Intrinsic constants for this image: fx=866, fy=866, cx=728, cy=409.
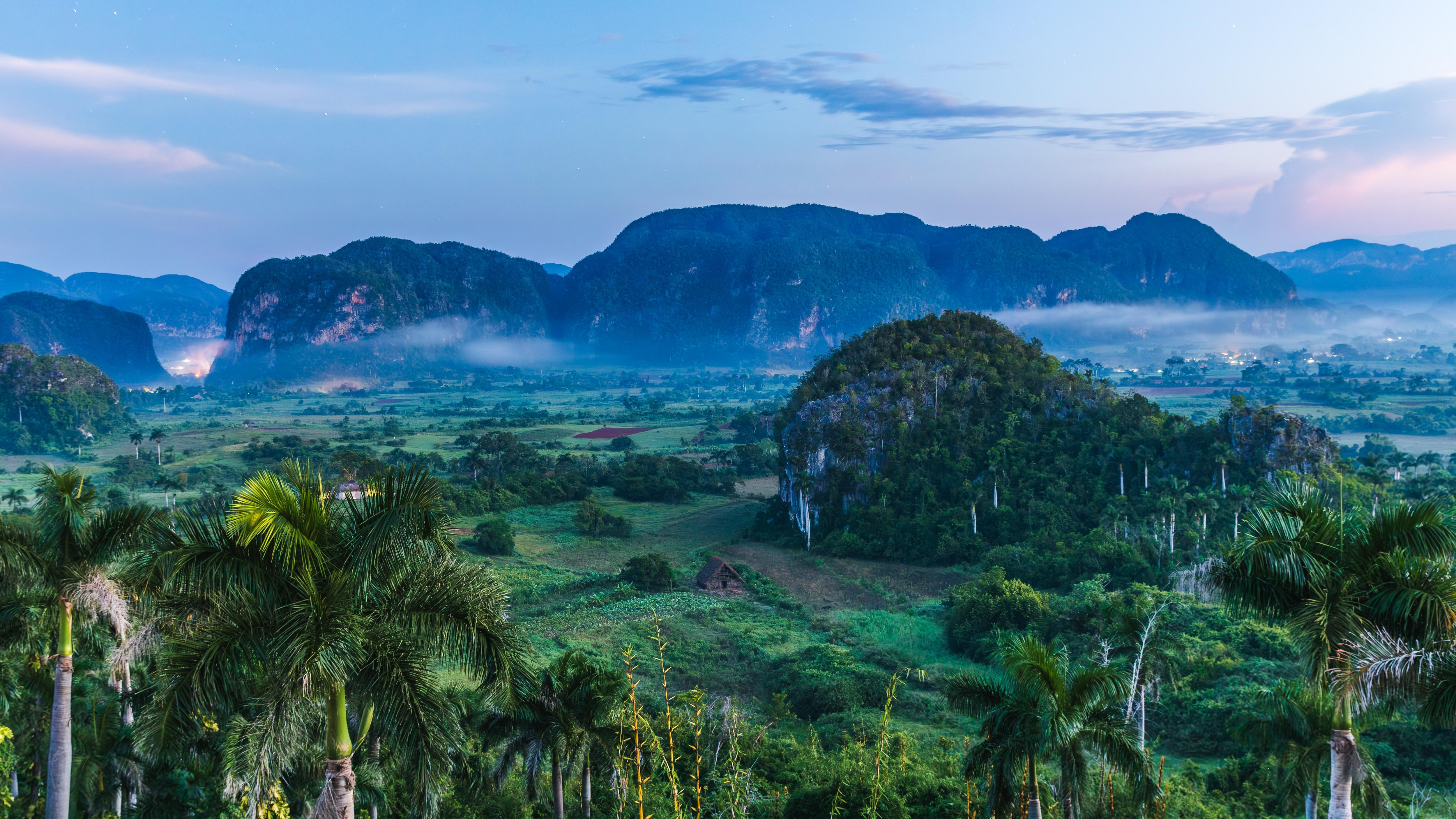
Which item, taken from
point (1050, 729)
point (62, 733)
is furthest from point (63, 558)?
point (1050, 729)

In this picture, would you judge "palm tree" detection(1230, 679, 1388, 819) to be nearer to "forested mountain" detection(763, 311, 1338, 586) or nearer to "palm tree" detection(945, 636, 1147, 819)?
"palm tree" detection(945, 636, 1147, 819)

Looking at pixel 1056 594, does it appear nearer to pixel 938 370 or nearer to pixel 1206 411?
pixel 938 370

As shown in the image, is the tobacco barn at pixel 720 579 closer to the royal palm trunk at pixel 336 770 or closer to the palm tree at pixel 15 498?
the royal palm trunk at pixel 336 770

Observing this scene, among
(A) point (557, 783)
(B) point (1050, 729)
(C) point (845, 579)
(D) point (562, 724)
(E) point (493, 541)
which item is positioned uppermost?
(B) point (1050, 729)

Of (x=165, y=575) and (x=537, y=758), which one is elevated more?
(x=165, y=575)

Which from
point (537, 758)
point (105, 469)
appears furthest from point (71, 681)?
point (105, 469)

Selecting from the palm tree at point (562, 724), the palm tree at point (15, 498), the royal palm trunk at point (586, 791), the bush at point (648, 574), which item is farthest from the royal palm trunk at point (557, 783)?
the palm tree at point (15, 498)

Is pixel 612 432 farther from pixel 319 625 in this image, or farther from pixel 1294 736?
pixel 319 625
